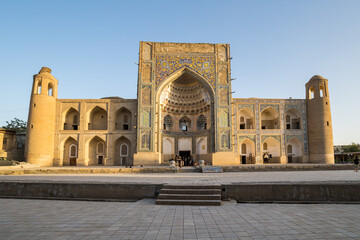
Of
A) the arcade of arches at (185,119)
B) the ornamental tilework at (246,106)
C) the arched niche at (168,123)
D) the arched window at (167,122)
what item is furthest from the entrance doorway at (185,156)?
the ornamental tilework at (246,106)

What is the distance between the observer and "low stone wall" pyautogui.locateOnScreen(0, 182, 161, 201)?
19.3 feet

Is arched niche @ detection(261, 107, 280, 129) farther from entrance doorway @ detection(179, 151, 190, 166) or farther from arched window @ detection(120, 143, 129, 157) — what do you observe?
arched window @ detection(120, 143, 129, 157)

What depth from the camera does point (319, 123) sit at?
2148 centimetres

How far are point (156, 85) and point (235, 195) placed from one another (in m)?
16.6

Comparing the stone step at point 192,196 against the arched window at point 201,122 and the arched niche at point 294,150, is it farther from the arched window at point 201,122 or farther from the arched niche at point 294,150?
the arched niche at point 294,150

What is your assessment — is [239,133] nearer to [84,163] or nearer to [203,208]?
[84,163]

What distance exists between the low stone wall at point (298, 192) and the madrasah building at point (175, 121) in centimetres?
1446

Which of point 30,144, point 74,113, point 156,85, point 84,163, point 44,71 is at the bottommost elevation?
point 84,163

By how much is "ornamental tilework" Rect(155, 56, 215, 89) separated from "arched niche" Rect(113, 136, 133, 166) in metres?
7.12

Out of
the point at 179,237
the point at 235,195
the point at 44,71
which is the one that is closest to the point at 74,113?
the point at 44,71

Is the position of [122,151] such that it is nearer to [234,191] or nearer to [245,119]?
[245,119]

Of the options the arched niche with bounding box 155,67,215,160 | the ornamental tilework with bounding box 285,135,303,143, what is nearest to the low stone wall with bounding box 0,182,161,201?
the arched niche with bounding box 155,67,215,160

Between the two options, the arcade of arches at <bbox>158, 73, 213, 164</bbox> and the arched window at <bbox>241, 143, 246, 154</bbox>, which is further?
the arched window at <bbox>241, 143, 246, 154</bbox>

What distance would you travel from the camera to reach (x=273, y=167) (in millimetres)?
13820
